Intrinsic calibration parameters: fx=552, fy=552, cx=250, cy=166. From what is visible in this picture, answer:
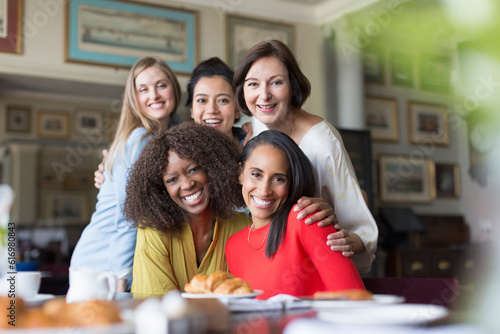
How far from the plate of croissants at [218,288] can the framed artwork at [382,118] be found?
4752 mm

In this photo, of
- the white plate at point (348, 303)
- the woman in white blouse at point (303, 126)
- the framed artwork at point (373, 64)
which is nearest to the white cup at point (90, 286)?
the white plate at point (348, 303)

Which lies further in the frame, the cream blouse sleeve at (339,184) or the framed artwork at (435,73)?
the framed artwork at (435,73)

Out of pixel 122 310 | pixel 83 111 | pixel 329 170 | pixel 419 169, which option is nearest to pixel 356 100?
pixel 419 169

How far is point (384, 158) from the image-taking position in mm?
5727

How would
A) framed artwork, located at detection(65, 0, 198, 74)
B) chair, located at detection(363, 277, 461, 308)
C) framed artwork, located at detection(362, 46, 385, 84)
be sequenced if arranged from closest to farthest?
1. chair, located at detection(363, 277, 461, 308)
2. framed artwork, located at detection(65, 0, 198, 74)
3. framed artwork, located at detection(362, 46, 385, 84)

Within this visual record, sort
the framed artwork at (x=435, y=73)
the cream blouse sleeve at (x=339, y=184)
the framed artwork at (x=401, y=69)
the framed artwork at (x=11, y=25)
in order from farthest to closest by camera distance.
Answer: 1. the framed artwork at (x=435, y=73)
2. the framed artwork at (x=401, y=69)
3. the framed artwork at (x=11, y=25)
4. the cream blouse sleeve at (x=339, y=184)

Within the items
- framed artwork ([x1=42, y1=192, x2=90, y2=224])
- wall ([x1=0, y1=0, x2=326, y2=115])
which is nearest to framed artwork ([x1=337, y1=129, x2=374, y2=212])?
wall ([x1=0, y1=0, x2=326, y2=115])

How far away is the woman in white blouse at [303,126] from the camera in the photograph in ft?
5.75

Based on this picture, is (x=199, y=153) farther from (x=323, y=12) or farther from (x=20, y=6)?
(x=323, y=12)

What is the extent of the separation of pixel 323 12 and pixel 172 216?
13.4ft

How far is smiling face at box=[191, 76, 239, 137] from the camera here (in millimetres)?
2209

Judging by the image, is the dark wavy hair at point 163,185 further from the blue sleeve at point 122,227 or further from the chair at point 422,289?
the chair at point 422,289

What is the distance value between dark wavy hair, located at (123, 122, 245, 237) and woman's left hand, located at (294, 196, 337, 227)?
0.28 meters

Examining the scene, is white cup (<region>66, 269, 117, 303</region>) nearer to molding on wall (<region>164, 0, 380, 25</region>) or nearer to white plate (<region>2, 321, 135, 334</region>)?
white plate (<region>2, 321, 135, 334</region>)
